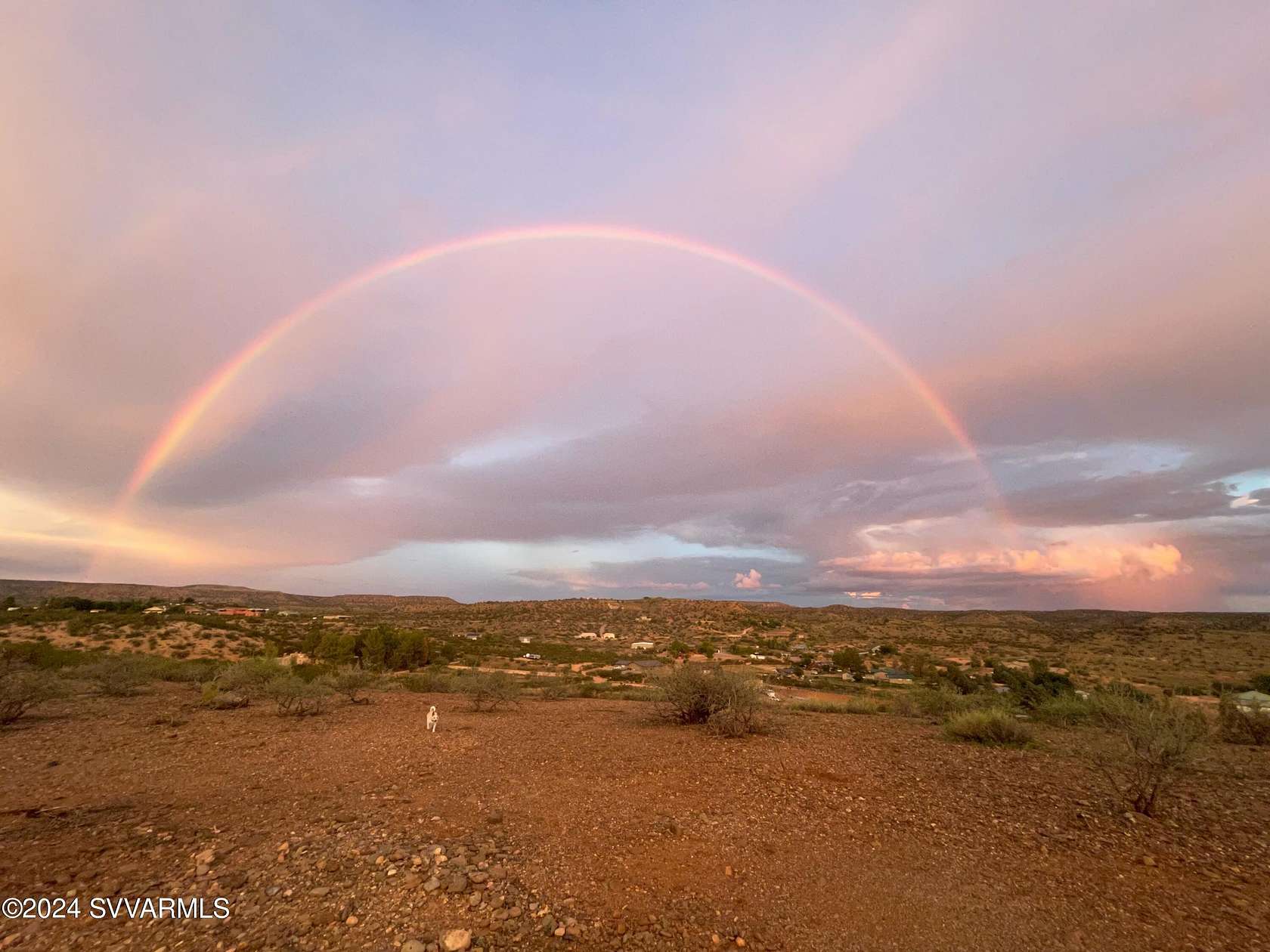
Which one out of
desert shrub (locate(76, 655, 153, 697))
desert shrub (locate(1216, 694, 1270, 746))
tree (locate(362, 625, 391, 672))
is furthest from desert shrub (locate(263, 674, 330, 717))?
desert shrub (locate(1216, 694, 1270, 746))

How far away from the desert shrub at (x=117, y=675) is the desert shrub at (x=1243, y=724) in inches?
1288

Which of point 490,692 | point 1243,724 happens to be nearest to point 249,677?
point 490,692

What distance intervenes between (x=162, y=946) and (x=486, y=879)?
2.90 metres

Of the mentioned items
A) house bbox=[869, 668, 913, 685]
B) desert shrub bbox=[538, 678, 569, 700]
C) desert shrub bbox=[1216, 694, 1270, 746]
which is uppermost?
desert shrub bbox=[1216, 694, 1270, 746]

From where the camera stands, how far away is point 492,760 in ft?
41.1

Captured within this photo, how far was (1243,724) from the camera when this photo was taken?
16375 millimetres

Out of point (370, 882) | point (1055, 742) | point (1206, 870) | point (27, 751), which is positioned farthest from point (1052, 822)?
point (27, 751)

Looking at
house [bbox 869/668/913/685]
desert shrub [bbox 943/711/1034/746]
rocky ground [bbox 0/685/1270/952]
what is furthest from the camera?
house [bbox 869/668/913/685]

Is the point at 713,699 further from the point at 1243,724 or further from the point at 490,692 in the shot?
the point at 1243,724

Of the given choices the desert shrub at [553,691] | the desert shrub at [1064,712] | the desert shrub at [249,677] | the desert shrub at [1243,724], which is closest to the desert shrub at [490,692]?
the desert shrub at [553,691]

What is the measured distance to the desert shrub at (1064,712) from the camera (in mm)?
18766

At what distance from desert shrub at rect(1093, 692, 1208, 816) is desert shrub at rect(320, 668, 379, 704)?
20254 millimetres

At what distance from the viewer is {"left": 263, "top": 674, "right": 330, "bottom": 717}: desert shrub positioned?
17.8 m

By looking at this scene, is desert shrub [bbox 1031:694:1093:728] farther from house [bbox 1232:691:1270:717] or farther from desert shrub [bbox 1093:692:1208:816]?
desert shrub [bbox 1093:692:1208:816]
